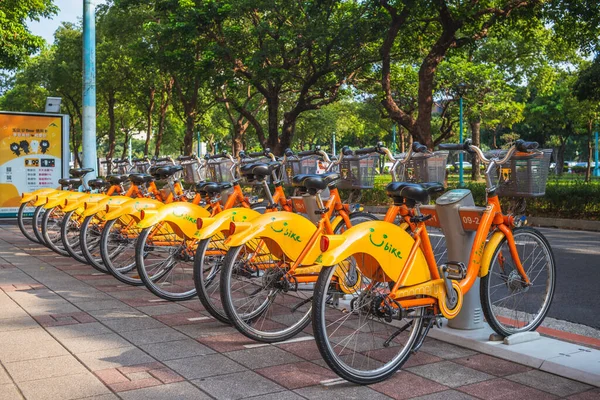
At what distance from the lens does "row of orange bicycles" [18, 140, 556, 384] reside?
3.86 metres

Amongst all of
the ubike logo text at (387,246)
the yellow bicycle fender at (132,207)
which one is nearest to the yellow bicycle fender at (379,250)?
the ubike logo text at (387,246)

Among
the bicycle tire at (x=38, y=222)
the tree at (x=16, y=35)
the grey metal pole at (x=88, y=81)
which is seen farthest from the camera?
the tree at (x=16, y=35)

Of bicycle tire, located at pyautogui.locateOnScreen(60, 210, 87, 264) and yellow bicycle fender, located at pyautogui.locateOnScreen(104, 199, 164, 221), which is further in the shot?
bicycle tire, located at pyautogui.locateOnScreen(60, 210, 87, 264)

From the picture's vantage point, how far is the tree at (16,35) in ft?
58.4

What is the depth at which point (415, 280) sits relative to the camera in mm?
3920

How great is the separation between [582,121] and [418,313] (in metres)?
29.7

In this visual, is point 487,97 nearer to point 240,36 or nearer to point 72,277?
point 240,36

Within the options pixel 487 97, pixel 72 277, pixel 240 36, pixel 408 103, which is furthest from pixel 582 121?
pixel 72 277

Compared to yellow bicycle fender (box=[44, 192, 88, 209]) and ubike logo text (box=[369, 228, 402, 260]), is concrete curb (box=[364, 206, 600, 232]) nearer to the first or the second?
yellow bicycle fender (box=[44, 192, 88, 209])

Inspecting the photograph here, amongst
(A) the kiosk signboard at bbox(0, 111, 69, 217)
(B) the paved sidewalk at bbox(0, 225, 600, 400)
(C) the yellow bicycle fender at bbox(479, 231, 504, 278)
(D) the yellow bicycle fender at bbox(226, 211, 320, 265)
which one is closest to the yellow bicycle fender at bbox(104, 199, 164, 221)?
(B) the paved sidewalk at bbox(0, 225, 600, 400)

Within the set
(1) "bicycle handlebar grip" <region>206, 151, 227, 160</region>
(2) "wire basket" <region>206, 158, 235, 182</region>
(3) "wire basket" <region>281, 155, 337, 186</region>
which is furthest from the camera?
(2) "wire basket" <region>206, 158, 235, 182</region>

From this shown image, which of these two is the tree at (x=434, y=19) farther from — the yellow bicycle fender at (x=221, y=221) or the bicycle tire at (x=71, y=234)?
the yellow bicycle fender at (x=221, y=221)

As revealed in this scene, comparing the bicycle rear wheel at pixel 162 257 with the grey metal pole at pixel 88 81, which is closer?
the bicycle rear wheel at pixel 162 257

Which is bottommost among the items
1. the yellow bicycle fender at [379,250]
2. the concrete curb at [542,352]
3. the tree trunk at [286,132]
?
the concrete curb at [542,352]
